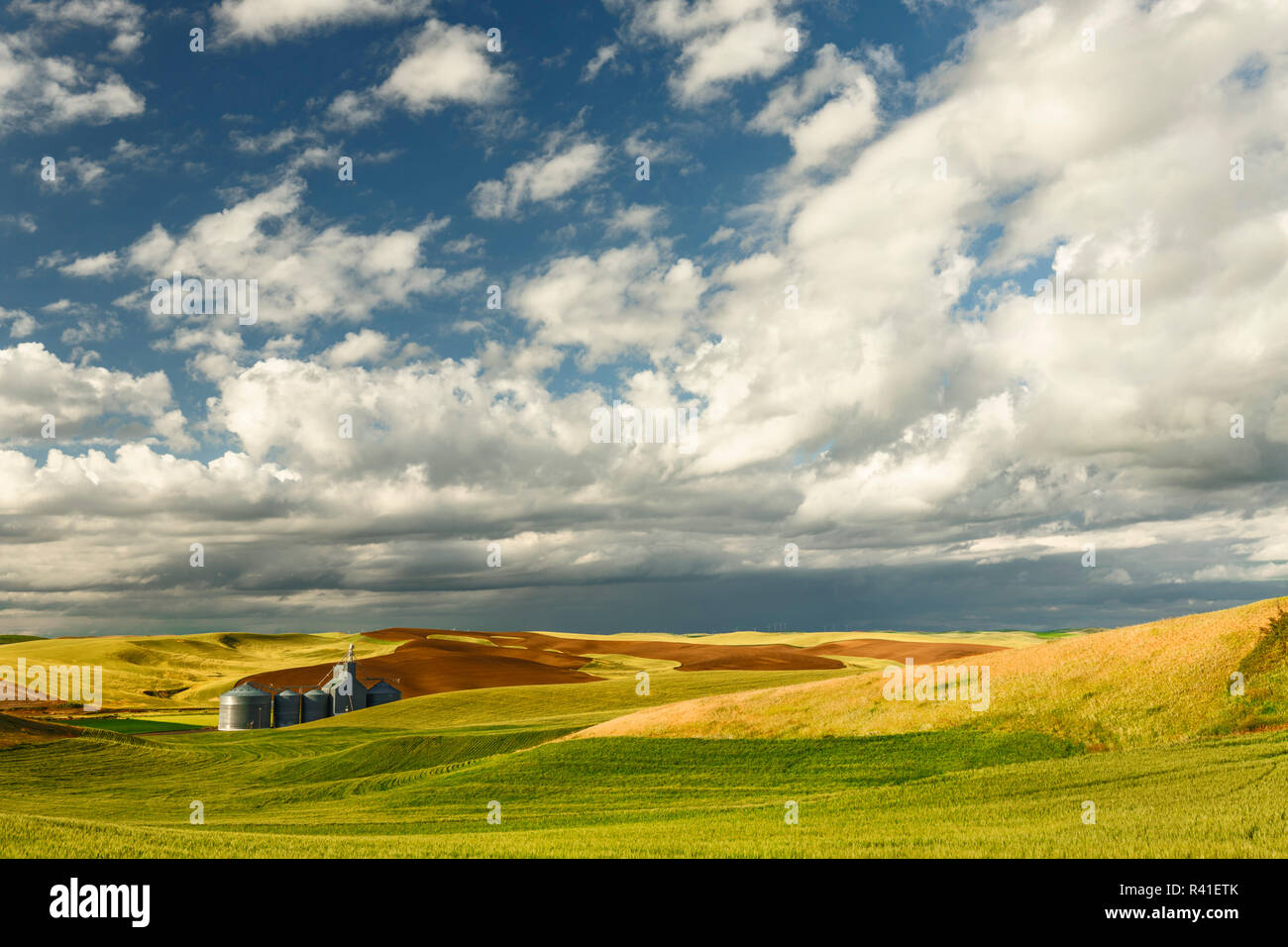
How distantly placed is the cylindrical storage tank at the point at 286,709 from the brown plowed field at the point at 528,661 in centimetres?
802

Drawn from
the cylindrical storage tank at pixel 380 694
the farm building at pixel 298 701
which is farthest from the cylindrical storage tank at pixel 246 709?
the cylindrical storage tank at pixel 380 694

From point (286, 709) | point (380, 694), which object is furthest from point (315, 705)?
point (380, 694)

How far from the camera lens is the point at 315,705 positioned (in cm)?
10438

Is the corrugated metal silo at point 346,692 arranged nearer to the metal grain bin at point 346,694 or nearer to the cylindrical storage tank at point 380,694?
the metal grain bin at point 346,694

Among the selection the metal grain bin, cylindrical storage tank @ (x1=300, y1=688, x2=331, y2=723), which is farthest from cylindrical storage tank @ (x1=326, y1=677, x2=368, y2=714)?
cylindrical storage tank @ (x1=300, y1=688, x2=331, y2=723)

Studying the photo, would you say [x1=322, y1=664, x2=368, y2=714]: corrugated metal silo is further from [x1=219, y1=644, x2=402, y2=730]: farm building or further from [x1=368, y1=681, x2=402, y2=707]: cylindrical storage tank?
[x1=368, y1=681, x2=402, y2=707]: cylindrical storage tank

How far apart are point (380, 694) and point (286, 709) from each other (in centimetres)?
1207

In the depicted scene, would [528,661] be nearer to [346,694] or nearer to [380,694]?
[380,694]

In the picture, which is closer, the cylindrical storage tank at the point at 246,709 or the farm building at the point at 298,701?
the cylindrical storage tank at the point at 246,709

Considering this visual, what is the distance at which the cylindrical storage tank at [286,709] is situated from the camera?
10094 centimetres
